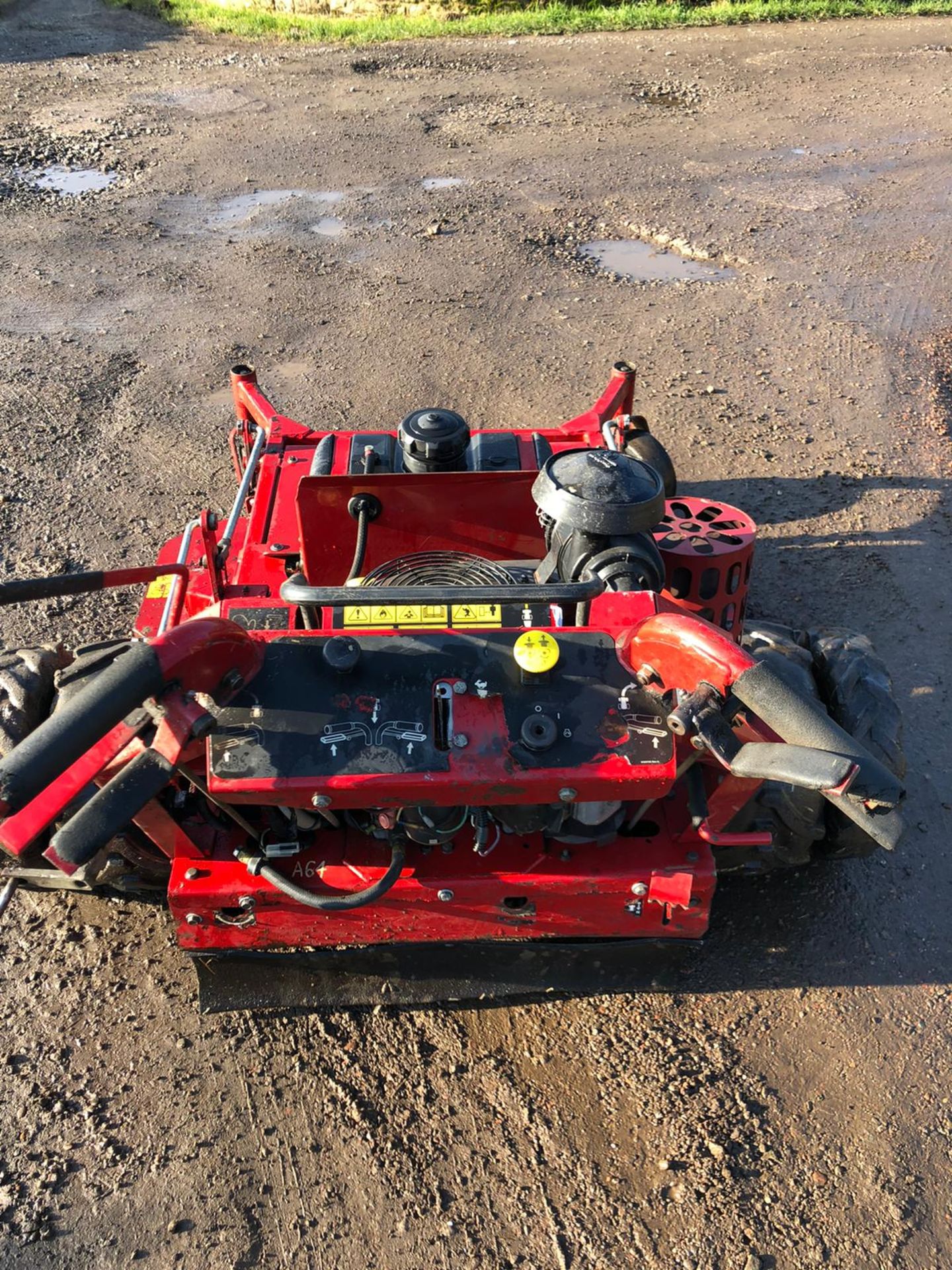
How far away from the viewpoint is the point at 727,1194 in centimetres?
→ 270

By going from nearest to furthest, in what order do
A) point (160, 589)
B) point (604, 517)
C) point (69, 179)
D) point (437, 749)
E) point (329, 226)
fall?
point (437, 749), point (604, 517), point (160, 589), point (329, 226), point (69, 179)

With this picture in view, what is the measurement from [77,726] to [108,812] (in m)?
0.21

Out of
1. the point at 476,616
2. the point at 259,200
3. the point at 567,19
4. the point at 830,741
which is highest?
the point at 567,19

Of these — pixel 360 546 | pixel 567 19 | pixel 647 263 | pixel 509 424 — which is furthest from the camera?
pixel 567 19


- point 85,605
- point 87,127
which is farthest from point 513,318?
point 87,127

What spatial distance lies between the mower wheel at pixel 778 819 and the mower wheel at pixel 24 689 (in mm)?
2312

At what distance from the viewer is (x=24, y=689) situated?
10.3 feet

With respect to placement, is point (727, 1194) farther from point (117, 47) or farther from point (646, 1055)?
point (117, 47)

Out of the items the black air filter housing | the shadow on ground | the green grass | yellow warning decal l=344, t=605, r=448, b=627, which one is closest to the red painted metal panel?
the black air filter housing

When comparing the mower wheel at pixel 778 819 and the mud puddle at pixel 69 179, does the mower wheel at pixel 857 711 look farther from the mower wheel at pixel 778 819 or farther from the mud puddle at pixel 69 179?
the mud puddle at pixel 69 179

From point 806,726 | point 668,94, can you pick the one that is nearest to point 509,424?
point 806,726

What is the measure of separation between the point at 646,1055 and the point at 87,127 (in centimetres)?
1240

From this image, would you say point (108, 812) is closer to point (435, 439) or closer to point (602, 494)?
point (602, 494)

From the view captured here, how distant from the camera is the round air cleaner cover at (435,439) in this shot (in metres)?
3.72
